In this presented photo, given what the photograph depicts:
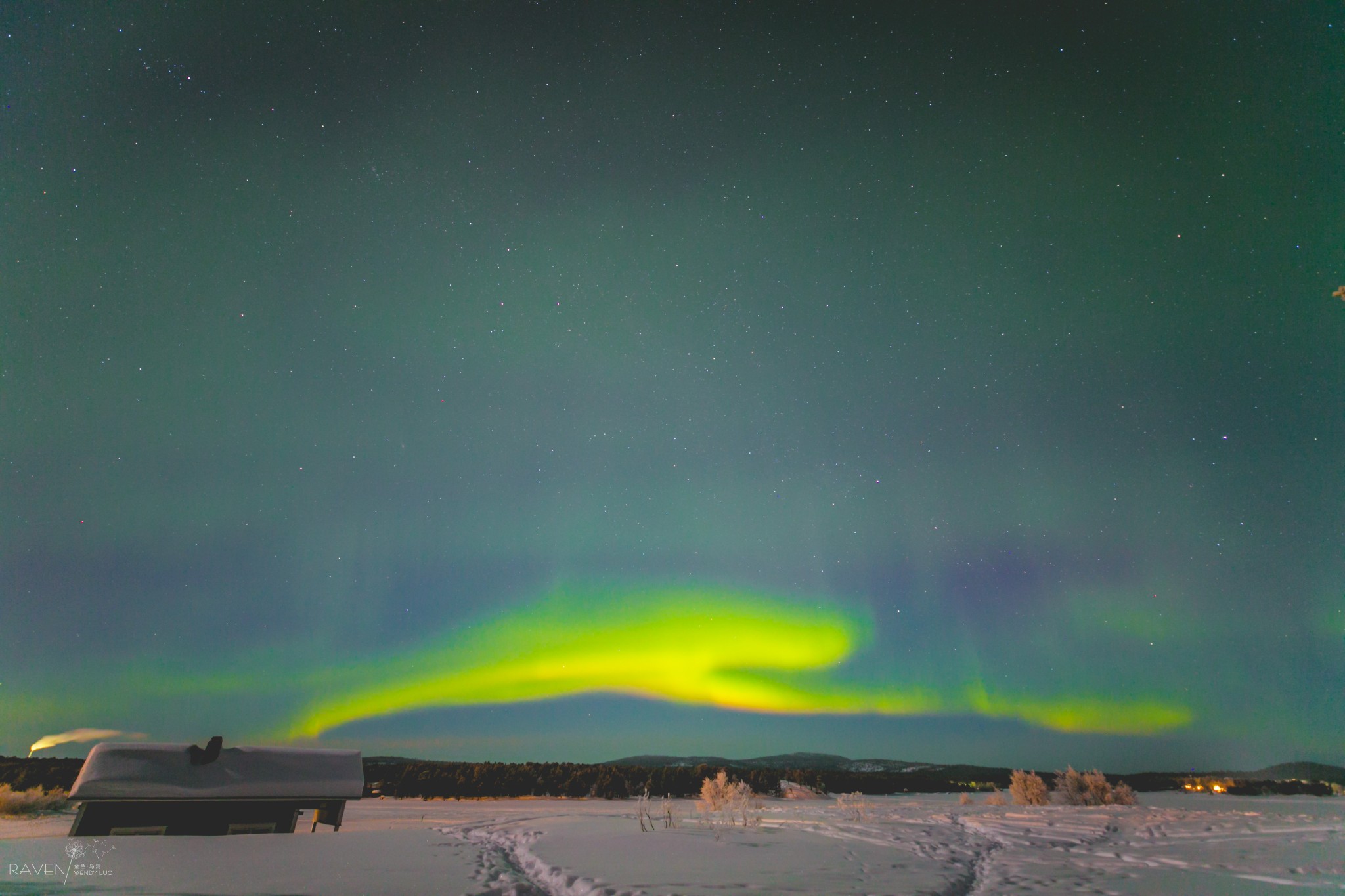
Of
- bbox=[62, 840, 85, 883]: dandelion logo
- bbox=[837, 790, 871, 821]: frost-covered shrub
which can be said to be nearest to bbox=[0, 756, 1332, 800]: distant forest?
bbox=[837, 790, 871, 821]: frost-covered shrub

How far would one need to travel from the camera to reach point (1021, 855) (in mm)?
11445

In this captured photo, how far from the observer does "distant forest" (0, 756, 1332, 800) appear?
33562 mm

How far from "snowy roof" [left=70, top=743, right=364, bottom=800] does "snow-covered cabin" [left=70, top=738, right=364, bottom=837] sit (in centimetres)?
1

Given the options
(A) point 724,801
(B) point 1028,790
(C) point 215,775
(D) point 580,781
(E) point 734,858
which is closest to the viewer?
(E) point 734,858

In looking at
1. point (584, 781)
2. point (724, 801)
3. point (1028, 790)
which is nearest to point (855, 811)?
point (724, 801)

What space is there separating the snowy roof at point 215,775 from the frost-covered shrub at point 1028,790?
23.3 metres

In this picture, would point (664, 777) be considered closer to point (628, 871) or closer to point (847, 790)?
point (847, 790)

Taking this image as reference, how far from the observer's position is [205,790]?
14422 mm

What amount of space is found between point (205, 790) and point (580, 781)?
2855cm

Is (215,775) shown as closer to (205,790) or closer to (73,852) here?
(205,790)

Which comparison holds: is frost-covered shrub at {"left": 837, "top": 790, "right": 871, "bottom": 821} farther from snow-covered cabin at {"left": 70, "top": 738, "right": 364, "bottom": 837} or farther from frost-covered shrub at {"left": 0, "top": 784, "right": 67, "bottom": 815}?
frost-covered shrub at {"left": 0, "top": 784, "right": 67, "bottom": 815}

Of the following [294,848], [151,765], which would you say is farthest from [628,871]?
[151,765]

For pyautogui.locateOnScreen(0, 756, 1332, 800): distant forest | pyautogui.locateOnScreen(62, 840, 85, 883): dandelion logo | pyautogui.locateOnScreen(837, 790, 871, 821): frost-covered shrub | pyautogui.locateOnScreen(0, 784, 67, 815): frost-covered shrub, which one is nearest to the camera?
pyautogui.locateOnScreen(62, 840, 85, 883): dandelion logo

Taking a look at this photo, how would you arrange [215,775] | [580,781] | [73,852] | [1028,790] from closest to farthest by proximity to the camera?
[73,852] → [215,775] → [1028,790] → [580,781]
